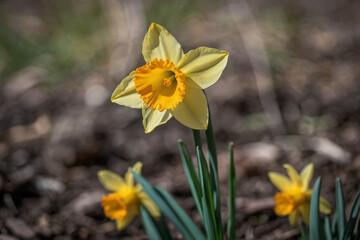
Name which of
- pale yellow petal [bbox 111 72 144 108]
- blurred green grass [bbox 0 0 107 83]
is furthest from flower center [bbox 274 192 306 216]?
blurred green grass [bbox 0 0 107 83]

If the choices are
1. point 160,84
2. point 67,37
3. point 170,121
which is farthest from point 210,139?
point 67,37

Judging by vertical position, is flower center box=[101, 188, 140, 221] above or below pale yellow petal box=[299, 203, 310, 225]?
above

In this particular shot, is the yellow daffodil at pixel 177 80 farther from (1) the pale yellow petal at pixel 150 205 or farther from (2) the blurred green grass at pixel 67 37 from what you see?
(2) the blurred green grass at pixel 67 37

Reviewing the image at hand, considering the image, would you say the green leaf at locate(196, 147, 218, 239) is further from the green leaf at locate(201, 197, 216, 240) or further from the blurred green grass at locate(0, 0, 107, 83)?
the blurred green grass at locate(0, 0, 107, 83)

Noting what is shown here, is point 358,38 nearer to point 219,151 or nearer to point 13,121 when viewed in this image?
point 219,151

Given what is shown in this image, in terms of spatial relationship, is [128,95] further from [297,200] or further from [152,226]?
[297,200]

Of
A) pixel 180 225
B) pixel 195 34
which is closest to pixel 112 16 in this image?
pixel 195 34

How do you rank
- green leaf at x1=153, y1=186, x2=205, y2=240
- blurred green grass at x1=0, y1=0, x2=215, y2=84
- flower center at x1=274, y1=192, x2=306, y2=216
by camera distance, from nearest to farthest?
green leaf at x1=153, y1=186, x2=205, y2=240, flower center at x1=274, y1=192, x2=306, y2=216, blurred green grass at x1=0, y1=0, x2=215, y2=84

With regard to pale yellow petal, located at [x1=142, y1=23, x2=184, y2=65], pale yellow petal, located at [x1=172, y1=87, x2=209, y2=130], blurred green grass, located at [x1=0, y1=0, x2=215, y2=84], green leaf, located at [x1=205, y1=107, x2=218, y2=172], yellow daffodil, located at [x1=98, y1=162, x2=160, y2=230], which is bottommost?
yellow daffodil, located at [x1=98, y1=162, x2=160, y2=230]
